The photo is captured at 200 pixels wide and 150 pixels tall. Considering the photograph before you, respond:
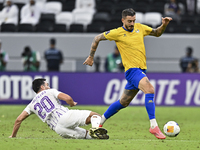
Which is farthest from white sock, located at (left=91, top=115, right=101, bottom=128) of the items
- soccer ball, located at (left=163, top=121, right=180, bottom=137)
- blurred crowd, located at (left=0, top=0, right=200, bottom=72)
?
blurred crowd, located at (left=0, top=0, right=200, bottom=72)

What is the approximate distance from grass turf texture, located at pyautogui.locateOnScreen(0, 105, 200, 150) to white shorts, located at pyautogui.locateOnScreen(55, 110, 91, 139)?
16cm

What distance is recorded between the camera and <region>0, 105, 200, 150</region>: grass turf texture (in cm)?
606

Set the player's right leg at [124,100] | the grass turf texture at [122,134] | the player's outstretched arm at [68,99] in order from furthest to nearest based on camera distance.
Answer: the player's right leg at [124,100], the player's outstretched arm at [68,99], the grass turf texture at [122,134]

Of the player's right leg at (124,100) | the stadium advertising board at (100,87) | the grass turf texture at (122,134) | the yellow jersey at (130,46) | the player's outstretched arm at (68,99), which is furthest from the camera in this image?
the stadium advertising board at (100,87)

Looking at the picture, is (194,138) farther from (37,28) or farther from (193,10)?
(193,10)

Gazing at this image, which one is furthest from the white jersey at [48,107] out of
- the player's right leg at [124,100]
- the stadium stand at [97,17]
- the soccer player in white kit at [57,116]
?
the stadium stand at [97,17]

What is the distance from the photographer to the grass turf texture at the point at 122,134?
606 cm

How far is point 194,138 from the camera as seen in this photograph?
298 inches

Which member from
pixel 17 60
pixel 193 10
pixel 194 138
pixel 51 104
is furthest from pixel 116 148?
pixel 193 10

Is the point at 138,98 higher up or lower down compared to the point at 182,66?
lower down

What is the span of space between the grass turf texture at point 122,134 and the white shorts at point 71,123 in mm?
161

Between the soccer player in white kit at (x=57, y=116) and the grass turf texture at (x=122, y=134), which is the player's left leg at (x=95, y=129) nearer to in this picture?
the soccer player in white kit at (x=57, y=116)

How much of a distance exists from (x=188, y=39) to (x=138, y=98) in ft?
15.9

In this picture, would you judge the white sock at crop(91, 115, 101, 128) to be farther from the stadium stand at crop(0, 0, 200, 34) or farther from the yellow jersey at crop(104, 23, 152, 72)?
the stadium stand at crop(0, 0, 200, 34)
